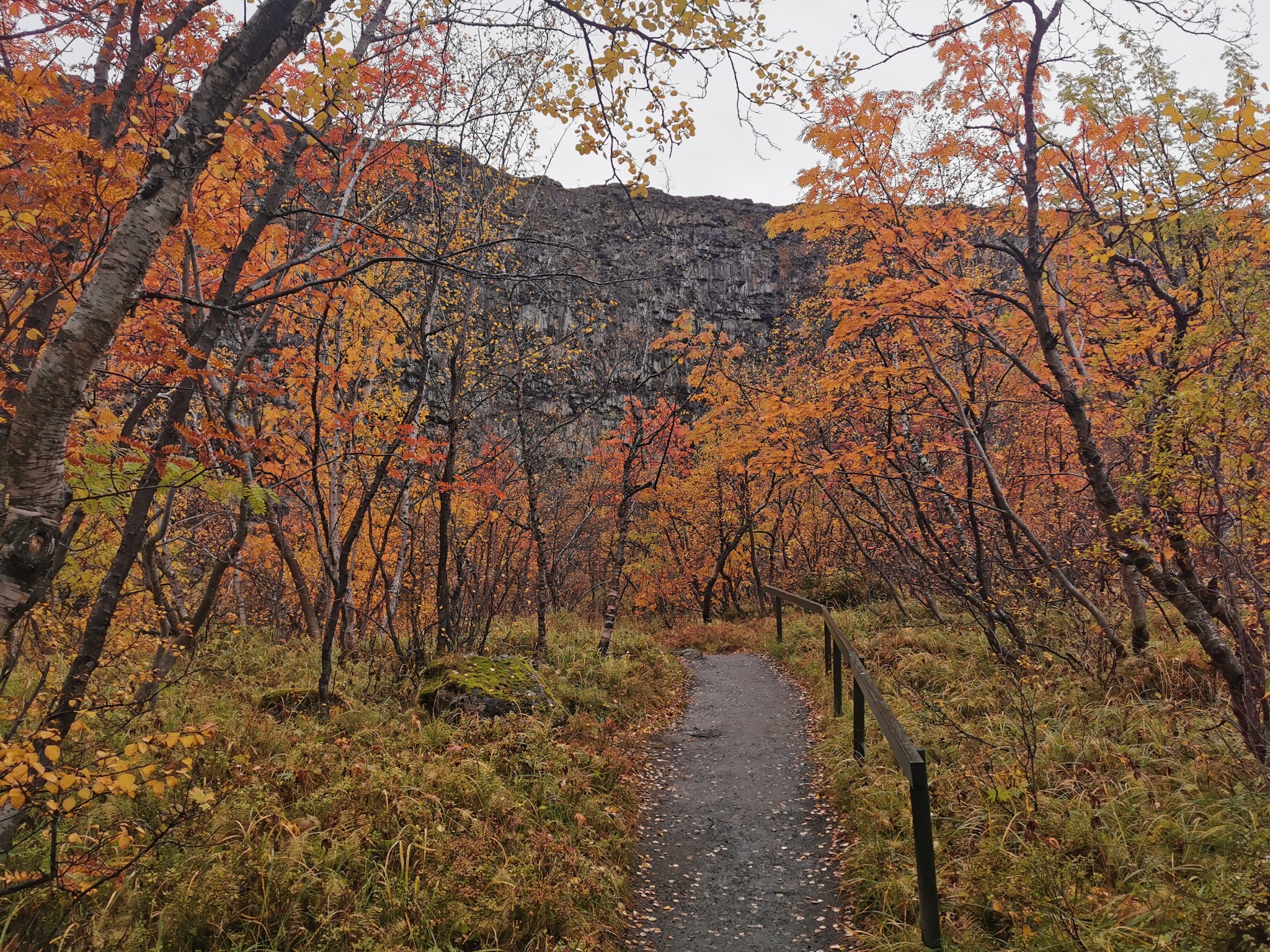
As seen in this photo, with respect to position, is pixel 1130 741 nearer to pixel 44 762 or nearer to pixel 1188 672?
pixel 1188 672

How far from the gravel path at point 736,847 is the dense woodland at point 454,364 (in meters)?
0.62

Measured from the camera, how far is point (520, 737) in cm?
593

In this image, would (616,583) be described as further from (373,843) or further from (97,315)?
(97,315)

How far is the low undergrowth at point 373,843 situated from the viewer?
3.18 m

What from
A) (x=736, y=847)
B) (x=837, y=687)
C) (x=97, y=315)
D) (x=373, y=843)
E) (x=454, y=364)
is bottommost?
(x=736, y=847)

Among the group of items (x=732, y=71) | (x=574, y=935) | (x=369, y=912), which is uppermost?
(x=732, y=71)

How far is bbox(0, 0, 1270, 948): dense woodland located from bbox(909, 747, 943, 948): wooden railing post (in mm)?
1636

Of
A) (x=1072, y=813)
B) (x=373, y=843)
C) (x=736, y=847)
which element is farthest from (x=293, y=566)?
(x=1072, y=813)

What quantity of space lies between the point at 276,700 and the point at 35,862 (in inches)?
125

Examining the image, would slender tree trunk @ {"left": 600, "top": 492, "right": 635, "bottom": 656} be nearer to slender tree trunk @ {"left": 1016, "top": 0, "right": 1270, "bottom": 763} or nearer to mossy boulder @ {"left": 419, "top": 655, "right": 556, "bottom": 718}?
mossy boulder @ {"left": 419, "top": 655, "right": 556, "bottom": 718}

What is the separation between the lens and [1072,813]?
13.3ft

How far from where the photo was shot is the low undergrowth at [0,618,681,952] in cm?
318

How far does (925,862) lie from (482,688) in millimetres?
4627

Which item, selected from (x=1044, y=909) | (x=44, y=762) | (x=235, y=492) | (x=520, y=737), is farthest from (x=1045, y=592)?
(x=44, y=762)
